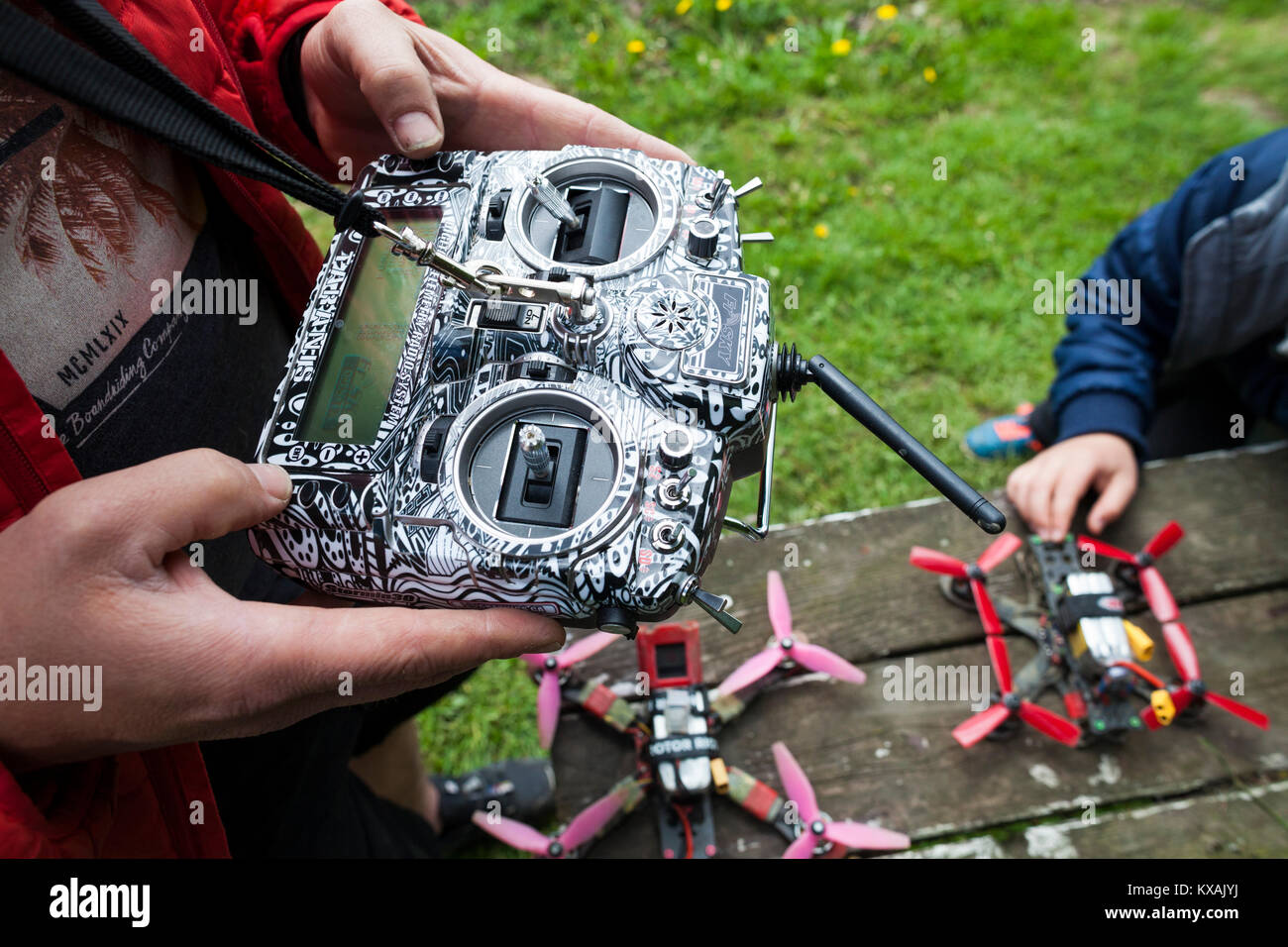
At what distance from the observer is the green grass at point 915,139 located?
3314 mm

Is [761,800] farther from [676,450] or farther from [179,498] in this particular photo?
[179,498]

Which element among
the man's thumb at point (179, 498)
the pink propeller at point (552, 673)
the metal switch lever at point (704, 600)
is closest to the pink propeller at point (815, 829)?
the pink propeller at point (552, 673)

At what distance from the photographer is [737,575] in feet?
6.62

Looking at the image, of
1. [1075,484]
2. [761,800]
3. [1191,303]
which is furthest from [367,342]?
[1191,303]

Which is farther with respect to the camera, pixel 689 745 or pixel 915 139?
pixel 915 139

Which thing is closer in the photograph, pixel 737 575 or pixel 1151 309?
pixel 737 575

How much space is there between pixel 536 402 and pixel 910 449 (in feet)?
1.83

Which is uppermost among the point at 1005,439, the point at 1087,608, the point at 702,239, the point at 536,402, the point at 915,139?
the point at 915,139

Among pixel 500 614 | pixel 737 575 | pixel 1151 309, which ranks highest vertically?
pixel 1151 309

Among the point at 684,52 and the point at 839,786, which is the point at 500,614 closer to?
the point at 839,786

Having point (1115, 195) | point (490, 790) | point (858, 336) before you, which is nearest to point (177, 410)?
point (490, 790)

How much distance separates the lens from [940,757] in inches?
71.4

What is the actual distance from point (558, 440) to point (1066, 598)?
4.48 feet
